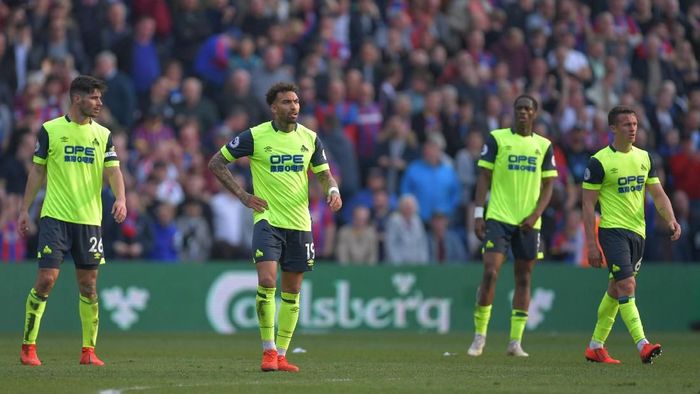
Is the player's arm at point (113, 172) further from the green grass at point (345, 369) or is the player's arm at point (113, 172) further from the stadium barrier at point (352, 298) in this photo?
the stadium barrier at point (352, 298)

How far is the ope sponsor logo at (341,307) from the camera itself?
22.9 meters

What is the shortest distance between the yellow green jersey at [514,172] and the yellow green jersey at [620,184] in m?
1.43

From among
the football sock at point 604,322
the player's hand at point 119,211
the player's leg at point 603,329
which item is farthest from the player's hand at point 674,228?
the player's hand at point 119,211

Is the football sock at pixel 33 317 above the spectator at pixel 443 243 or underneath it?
underneath

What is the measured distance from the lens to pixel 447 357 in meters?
16.1

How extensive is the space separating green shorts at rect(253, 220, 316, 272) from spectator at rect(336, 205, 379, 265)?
1005 cm

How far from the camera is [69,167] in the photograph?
1412 centimetres

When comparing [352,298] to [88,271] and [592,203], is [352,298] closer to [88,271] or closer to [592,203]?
[592,203]

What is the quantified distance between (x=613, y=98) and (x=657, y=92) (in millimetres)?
1041

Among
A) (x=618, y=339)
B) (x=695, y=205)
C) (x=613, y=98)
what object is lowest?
(x=618, y=339)

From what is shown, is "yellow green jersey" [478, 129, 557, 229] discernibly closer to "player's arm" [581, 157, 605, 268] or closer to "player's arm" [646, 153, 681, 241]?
"player's arm" [581, 157, 605, 268]

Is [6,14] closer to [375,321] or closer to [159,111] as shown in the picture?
[159,111]

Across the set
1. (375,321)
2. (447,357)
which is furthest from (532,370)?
(375,321)

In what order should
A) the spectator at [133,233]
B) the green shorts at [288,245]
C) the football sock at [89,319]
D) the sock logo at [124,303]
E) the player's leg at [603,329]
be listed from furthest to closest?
the spectator at [133,233]
the sock logo at [124,303]
the player's leg at [603,329]
the football sock at [89,319]
the green shorts at [288,245]
